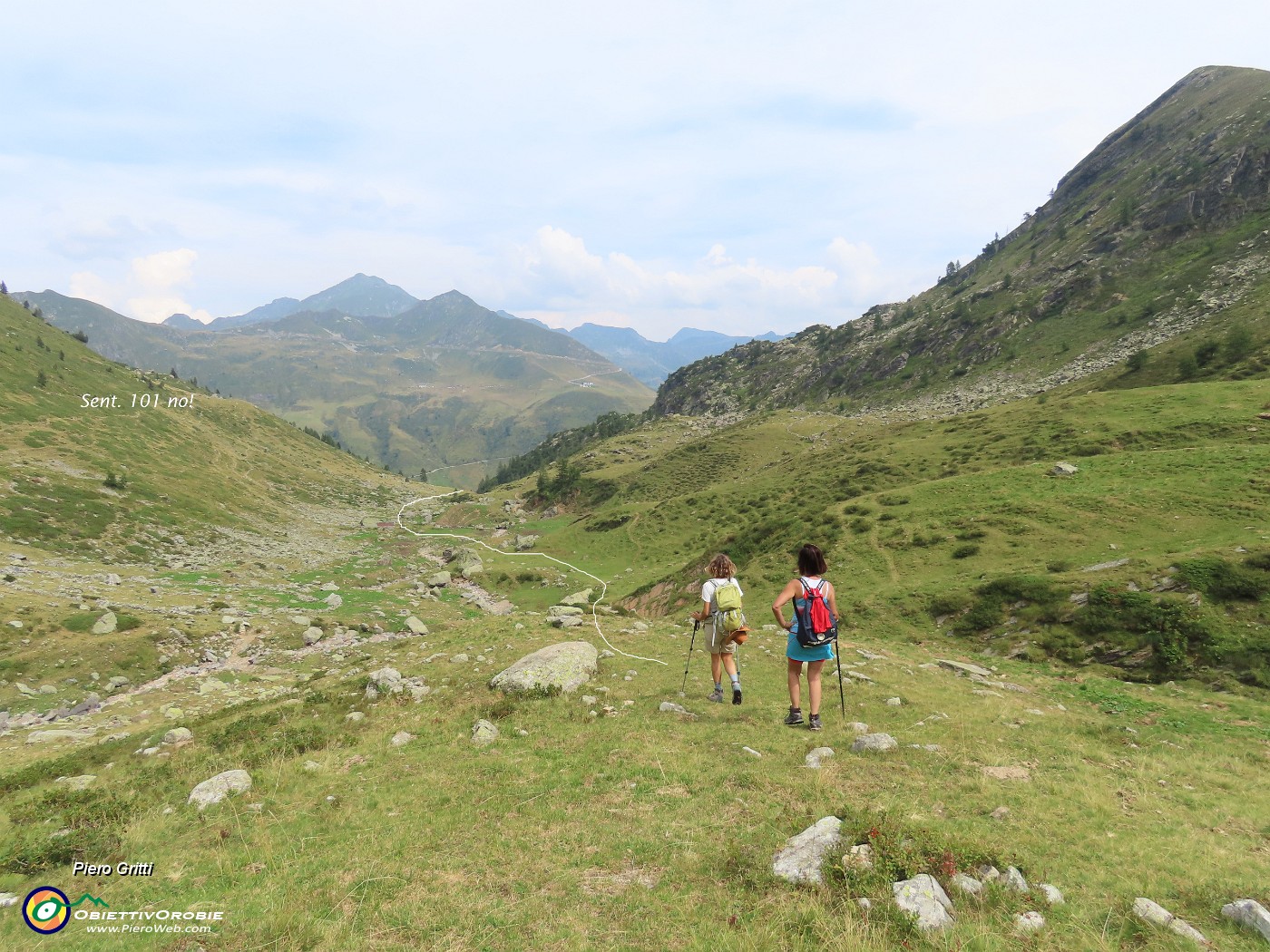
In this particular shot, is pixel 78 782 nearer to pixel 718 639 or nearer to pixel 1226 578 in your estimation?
pixel 718 639

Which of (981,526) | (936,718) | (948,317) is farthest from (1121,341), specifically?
(936,718)

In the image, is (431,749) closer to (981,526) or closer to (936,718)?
(936,718)

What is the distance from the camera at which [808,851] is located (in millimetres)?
7922

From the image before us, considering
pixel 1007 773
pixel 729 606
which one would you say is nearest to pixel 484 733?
pixel 729 606

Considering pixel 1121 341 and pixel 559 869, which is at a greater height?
pixel 1121 341

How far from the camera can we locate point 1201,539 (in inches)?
912

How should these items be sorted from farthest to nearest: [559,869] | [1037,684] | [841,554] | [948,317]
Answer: [948,317], [841,554], [1037,684], [559,869]

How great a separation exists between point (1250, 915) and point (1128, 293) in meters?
153

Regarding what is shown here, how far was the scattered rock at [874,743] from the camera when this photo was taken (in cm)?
1214

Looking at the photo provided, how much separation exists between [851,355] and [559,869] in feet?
653

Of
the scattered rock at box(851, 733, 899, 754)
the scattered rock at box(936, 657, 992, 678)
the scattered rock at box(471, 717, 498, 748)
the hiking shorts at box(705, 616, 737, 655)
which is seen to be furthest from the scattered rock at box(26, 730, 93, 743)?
the scattered rock at box(936, 657, 992, 678)


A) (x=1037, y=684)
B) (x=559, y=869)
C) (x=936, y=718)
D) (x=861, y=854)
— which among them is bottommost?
(x=1037, y=684)

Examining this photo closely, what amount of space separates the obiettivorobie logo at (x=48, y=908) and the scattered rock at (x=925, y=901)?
11.8 meters

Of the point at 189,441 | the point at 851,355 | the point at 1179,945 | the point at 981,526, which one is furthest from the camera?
the point at 851,355
